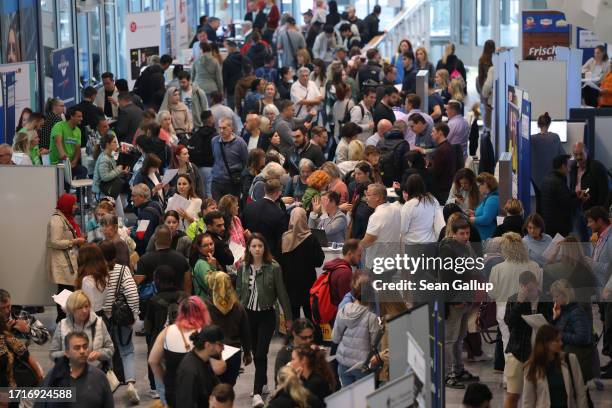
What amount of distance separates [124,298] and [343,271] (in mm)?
1655

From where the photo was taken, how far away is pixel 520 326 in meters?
8.63

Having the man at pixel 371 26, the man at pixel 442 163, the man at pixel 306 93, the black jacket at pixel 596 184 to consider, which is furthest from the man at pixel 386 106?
the man at pixel 371 26

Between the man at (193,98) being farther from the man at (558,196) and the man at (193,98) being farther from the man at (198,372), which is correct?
the man at (198,372)

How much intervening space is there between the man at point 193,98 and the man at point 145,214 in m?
5.67

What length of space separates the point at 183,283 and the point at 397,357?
145 inches

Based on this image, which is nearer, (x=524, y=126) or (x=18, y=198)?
(x=18, y=198)

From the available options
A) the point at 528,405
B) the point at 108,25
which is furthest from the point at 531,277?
the point at 108,25

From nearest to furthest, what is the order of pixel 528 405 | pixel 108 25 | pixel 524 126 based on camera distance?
pixel 528 405 → pixel 524 126 → pixel 108 25

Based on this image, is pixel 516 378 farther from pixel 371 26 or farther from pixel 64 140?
pixel 371 26

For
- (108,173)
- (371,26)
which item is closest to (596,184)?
(108,173)

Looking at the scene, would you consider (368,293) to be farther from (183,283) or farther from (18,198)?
(18,198)

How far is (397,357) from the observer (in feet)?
19.7

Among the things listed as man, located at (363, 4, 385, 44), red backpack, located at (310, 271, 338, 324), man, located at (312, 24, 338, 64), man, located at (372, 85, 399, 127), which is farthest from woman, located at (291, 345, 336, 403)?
man, located at (363, 4, 385, 44)

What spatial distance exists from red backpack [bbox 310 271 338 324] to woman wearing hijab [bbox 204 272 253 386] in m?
0.95
